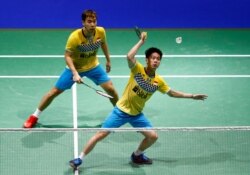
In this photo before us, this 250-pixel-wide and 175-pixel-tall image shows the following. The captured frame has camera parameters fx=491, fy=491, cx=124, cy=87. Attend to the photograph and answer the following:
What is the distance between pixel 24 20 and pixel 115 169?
308 inches

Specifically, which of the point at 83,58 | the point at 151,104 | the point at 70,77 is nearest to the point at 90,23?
the point at 83,58

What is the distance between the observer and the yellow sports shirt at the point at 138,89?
6.75m

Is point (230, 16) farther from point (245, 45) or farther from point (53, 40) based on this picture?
point (53, 40)

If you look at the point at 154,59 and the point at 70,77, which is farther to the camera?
the point at 70,77

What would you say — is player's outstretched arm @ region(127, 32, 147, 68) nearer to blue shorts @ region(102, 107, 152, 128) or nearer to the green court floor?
blue shorts @ region(102, 107, 152, 128)

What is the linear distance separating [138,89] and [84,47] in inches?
58.9

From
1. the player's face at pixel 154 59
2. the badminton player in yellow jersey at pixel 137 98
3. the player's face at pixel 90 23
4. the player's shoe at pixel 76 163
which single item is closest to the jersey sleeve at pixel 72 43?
the player's face at pixel 90 23

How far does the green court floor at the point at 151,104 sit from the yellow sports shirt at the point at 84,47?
1143mm

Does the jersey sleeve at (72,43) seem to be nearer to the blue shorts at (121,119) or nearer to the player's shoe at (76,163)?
the blue shorts at (121,119)

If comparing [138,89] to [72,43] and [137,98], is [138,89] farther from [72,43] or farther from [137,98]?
[72,43]

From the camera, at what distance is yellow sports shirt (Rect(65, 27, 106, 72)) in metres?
7.74

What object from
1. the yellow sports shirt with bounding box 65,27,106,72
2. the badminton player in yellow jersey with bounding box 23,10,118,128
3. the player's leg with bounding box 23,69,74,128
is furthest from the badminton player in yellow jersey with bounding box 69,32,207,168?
the player's leg with bounding box 23,69,74,128

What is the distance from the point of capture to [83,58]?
801cm

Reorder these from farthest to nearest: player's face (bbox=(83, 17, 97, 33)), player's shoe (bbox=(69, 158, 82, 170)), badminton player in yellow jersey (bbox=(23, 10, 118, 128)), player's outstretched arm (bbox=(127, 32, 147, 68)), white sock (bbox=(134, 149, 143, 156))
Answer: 1. badminton player in yellow jersey (bbox=(23, 10, 118, 128))
2. player's face (bbox=(83, 17, 97, 33))
3. white sock (bbox=(134, 149, 143, 156))
4. player's shoe (bbox=(69, 158, 82, 170))
5. player's outstretched arm (bbox=(127, 32, 147, 68))
